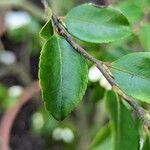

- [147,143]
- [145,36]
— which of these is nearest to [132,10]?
[145,36]

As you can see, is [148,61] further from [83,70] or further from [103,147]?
[103,147]

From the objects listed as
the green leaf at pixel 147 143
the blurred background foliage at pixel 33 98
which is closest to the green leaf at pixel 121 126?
the green leaf at pixel 147 143

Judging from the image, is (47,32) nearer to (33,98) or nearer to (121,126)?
(121,126)

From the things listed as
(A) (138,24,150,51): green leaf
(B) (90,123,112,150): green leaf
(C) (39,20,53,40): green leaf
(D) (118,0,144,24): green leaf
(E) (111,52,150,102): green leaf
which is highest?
(C) (39,20,53,40): green leaf

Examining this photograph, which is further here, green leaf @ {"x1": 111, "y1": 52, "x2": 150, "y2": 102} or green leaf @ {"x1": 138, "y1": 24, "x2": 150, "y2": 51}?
green leaf @ {"x1": 138, "y1": 24, "x2": 150, "y2": 51}

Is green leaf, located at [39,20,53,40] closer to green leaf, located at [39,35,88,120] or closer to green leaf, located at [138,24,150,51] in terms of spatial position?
green leaf, located at [39,35,88,120]

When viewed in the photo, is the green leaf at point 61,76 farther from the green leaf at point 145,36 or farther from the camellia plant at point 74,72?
the green leaf at point 145,36

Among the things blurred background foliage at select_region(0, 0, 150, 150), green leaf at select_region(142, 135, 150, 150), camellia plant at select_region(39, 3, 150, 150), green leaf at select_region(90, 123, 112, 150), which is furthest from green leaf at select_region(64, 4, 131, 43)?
blurred background foliage at select_region(0, 0, 150, 150)
